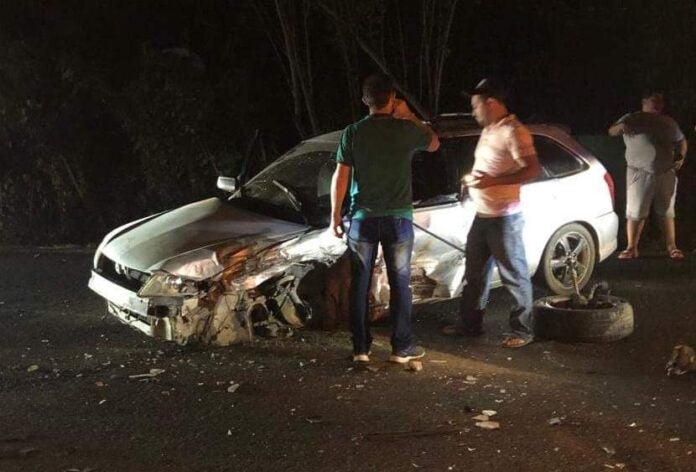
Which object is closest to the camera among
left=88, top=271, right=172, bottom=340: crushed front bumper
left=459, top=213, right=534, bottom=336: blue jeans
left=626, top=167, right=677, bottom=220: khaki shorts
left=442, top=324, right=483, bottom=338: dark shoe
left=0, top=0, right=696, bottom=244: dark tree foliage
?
left=88, top=271, right=172, bottom=340: crushed front bumper

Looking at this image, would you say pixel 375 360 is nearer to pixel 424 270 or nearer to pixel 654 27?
pixel 424 270

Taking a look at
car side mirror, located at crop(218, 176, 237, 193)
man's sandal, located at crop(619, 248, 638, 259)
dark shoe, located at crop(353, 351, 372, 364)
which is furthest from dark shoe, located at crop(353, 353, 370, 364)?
man's sandal, located at crop(619, 248, 638, 259)

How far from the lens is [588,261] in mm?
7770

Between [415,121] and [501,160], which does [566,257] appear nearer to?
[501,160]

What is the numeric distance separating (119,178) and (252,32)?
290 cm

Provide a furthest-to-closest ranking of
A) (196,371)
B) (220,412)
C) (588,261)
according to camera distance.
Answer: (588,261) < (196,371) < (220,412)

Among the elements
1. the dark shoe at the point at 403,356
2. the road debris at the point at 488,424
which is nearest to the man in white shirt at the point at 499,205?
the dark shoe at the point at 403,356

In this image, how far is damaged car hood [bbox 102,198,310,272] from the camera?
628cm

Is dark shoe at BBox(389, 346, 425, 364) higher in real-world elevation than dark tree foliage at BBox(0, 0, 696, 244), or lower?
lower

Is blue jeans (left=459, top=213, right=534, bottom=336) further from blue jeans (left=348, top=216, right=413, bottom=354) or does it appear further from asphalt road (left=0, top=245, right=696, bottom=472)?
A: blue jeans (left=348, top=216, right=413, bottom=354)

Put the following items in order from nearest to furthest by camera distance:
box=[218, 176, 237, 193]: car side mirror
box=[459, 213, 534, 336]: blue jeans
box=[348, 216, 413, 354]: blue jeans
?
box=[348, 216, 413, 354]: blue jeans → box=[459, 213, 534, 336]: blue jeans → box=[218, 176, 237, 193]: car side mirror

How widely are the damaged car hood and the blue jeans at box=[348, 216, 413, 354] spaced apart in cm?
83

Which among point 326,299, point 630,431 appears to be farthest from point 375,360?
point 630,431

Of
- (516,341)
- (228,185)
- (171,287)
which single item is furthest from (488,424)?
(228,185)
